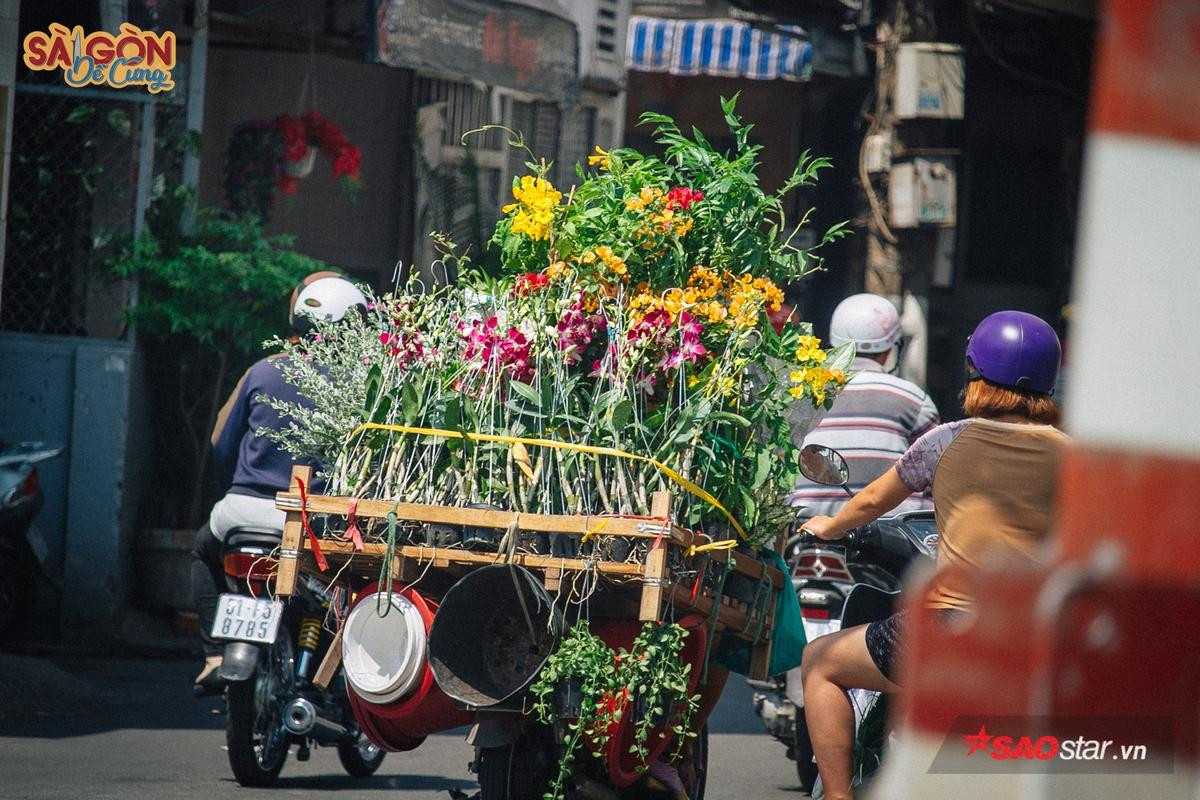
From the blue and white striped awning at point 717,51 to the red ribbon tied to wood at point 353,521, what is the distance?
1373cm

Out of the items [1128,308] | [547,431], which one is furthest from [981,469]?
[1128,308]

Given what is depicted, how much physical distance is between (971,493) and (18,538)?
621 centimetres

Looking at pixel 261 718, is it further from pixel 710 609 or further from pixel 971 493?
pixel 971 493

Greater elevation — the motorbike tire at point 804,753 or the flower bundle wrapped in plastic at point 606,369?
the flower bundle wrapped in plastic at point 606,369

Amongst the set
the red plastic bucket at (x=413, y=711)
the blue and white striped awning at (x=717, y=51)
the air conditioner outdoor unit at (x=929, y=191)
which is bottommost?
the red plastic bucket at (x=413, y=711)

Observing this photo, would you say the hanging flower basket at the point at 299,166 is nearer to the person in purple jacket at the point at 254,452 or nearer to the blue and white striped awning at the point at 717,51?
the person in purple jacket at the point at 254,452

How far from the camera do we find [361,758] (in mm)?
6582

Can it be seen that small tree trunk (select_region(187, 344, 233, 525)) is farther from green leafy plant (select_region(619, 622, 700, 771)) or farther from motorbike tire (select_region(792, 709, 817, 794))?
→ green leafy plant (select_region(619, 622, 700, 771))

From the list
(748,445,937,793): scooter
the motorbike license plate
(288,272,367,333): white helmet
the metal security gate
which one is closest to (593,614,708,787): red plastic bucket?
(748,445,937,793): scooter

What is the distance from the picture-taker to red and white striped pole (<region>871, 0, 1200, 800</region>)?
155 cm

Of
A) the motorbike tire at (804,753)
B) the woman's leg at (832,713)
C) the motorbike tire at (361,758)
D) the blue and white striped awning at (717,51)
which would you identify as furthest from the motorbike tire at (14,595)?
the blue and white striped awning at (717,51)

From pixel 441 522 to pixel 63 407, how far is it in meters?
6.33

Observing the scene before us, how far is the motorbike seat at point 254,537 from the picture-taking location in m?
6.18

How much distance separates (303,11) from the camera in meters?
12.7
